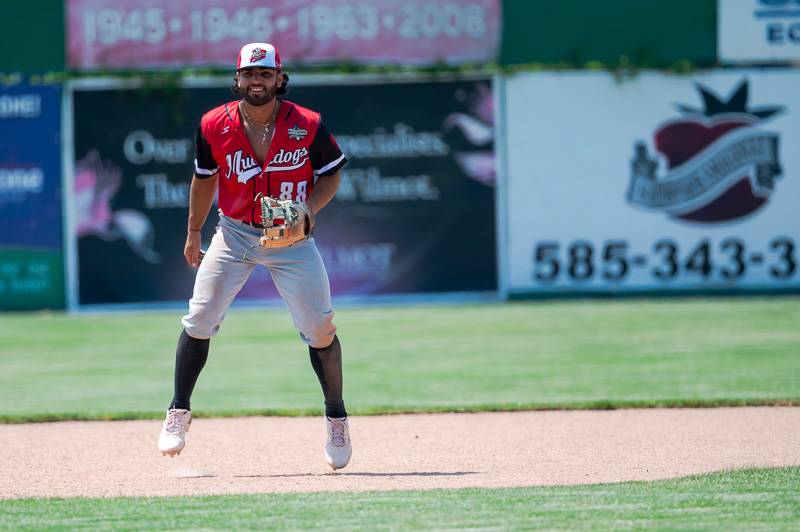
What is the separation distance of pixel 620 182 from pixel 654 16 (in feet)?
7.08

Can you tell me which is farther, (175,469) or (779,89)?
(779,89)

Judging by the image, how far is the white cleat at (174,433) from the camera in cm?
635

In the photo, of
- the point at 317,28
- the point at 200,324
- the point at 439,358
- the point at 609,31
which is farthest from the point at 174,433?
the point at 609,31

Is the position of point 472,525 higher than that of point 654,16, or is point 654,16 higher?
point 654,16

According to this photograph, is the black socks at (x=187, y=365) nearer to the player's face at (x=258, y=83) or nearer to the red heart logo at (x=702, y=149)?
the player's face at (x=258, y=83)

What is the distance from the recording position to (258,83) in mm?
6211

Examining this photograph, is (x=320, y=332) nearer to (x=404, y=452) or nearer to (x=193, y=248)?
(x=193, y=248)

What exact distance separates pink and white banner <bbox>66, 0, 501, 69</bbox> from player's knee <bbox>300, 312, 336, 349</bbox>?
1101cm

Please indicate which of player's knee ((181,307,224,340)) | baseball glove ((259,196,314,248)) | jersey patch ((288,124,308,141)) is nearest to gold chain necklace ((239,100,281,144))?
jersey patch ((288,124,308,141))

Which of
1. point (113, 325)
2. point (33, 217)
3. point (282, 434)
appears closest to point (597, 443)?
point (282, 434)

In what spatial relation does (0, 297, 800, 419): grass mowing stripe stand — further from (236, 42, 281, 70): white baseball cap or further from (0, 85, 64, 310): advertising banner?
(236, 42, 281, 70): white baseball cap

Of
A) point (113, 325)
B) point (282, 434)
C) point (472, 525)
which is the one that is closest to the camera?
point (472, 525)

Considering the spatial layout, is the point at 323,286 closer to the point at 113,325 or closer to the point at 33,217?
the point at 113,325

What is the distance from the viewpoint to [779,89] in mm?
17281
